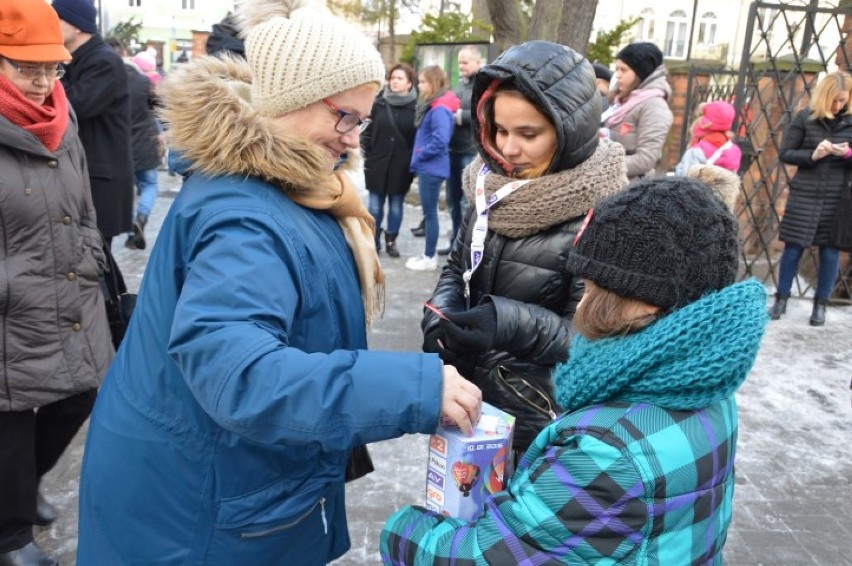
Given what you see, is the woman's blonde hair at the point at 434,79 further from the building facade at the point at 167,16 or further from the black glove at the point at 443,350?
the building facade at the point at 167,16

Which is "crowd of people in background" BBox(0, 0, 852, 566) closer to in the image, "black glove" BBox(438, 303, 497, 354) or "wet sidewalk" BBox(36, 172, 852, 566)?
"black glove" BBox(438, 303, 497, 354)

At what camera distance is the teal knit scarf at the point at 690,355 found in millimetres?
1245

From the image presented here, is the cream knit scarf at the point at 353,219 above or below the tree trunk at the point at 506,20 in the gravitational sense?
below

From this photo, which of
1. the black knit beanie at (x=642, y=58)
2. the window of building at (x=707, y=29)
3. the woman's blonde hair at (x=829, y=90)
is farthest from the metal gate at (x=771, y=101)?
the window of building at (x=707, y=29)

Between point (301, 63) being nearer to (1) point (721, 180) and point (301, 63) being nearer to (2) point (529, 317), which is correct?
(2) point (529, 317)

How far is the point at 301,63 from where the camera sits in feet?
5.16

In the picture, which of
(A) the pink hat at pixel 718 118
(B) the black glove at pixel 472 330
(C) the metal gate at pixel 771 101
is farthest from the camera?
(C) the metal gate at pixel 771 101

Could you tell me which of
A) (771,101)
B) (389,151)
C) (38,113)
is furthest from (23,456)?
(771,101)

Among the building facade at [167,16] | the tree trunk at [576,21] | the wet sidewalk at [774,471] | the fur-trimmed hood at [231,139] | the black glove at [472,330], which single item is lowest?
the wet sidewalk at [774,471]

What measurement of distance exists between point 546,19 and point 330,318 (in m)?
7.83

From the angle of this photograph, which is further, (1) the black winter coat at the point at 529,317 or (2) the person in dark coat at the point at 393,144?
(2) the person in dark coat at the point at 393,144

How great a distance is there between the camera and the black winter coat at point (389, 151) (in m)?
7.83

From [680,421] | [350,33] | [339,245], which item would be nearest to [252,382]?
[339,245]

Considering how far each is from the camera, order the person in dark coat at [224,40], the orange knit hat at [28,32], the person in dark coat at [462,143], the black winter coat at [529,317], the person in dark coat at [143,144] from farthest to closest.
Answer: the person in dark coat at [462,143], the person in dark coat at [143,144], the person in dark coat at [224,40], the orange knit hat at [28,32], the black winter coat at [529,317]
